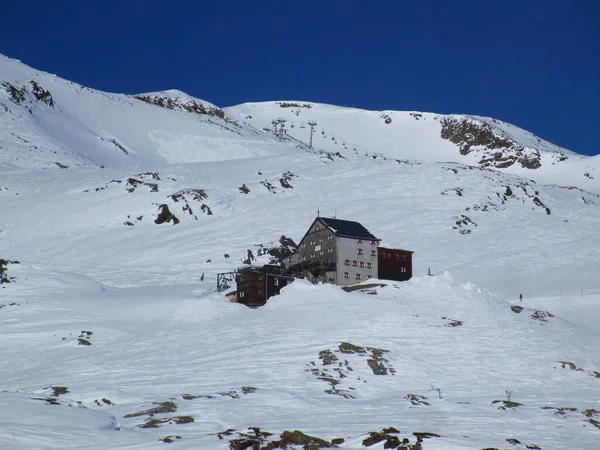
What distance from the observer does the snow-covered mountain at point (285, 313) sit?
27.8 meters

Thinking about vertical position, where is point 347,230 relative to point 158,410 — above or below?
above

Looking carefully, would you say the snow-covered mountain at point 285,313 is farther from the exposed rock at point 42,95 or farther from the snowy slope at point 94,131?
the exposed rock at point 42,95

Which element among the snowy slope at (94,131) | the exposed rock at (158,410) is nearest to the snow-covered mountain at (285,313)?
the exposed rock at (158,410)

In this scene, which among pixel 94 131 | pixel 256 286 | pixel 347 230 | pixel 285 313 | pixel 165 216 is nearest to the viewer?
pixel 285 313

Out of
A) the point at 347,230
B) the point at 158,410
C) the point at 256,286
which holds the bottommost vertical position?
the point at 158,410

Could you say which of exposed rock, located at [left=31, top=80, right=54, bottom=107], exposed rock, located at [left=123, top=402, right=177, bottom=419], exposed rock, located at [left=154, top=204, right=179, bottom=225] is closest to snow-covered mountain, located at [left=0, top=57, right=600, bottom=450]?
exposed rock, located at [left=123, top=402, right=177, bottom=419]

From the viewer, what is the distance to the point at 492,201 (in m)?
109

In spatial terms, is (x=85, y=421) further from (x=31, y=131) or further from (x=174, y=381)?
(x=31, y=131)

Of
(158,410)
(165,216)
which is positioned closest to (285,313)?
(158,410)

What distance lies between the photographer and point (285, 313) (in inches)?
2084

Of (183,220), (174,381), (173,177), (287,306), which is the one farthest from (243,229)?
(174,381)

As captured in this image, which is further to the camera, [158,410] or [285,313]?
[285,313]

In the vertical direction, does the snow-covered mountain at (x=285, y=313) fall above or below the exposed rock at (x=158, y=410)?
above

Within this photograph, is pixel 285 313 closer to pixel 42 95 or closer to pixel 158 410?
pixel 158 410
